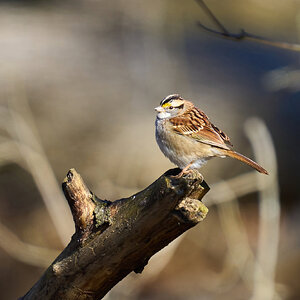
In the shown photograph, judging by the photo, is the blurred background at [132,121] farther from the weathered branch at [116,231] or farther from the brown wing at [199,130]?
the weathered branch at [116,231]

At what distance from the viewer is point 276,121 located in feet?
32.3

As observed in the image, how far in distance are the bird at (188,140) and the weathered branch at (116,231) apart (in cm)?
111

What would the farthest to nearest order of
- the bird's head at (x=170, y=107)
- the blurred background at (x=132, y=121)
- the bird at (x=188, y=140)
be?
the blurred background at (x=132, y=121) → the bird's head at (x=170, y=107) → the bird at (x=188, y=140)

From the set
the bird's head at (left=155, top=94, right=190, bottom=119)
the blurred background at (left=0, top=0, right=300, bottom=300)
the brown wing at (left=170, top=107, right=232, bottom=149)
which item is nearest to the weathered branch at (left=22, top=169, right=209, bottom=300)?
the brown wing at (left=170, top=107, right=232, bottom=149)

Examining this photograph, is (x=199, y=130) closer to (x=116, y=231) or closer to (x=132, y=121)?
(x=116, y=231)

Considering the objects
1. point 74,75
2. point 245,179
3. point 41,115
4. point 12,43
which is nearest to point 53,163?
point 41,115

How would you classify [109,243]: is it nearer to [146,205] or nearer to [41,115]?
[146,205]

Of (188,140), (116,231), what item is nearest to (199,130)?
(188,140)

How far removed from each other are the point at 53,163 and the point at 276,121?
3629 mm

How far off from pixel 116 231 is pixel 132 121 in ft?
22.0

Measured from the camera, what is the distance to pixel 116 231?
2.59 metres

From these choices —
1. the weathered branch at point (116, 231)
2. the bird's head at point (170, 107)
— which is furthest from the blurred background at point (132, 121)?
the weathered branch at point (116, 231)

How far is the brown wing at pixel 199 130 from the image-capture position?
156 inches

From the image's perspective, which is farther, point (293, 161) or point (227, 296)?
point (293, 161)
